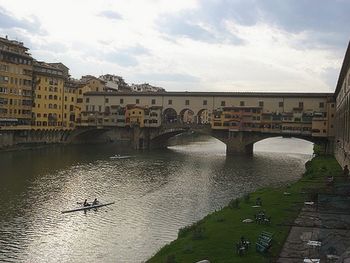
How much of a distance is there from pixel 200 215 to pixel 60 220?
9019 mm

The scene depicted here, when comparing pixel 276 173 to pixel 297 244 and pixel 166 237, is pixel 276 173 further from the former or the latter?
pixel 297 244

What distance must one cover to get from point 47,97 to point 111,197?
5285cm

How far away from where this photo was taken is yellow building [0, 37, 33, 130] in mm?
72019

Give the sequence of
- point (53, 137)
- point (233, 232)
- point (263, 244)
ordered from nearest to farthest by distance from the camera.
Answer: point (263, 244) → point (233, 232) → point (53, 137)

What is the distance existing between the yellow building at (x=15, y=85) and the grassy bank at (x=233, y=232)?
5382 cm

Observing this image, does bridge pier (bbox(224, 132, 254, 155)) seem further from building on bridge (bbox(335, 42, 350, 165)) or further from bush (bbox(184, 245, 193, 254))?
bush (bbox(184, 245, 193, 254))

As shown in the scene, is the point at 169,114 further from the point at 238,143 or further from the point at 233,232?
the point at 233,232

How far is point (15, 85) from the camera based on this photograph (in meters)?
75.3

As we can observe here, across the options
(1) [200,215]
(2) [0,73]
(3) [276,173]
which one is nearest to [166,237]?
(1) [200,215]

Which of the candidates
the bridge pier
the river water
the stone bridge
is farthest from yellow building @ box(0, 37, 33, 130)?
the bridge pier

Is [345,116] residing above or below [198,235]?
above

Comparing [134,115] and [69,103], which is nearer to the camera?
[134,115]

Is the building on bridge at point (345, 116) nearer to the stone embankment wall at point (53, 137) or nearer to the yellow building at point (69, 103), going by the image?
the stone embankment wall at point (53, 137)

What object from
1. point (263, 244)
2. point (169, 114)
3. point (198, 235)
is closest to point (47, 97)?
point (169, 114)
